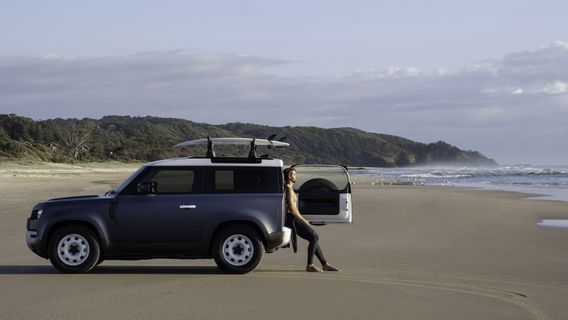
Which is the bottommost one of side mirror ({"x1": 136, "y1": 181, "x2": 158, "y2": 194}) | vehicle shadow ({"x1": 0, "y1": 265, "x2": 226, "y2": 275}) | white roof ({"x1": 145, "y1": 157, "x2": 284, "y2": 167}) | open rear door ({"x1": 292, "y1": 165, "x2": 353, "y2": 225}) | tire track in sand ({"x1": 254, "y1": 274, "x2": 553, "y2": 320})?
tire track in sand ({"x1": 254, "y1": 274, "x2": 553, "y2": 320})

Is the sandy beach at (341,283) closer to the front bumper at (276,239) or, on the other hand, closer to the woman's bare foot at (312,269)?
the woman's bare foot at (312,269)

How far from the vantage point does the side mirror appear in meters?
11.5

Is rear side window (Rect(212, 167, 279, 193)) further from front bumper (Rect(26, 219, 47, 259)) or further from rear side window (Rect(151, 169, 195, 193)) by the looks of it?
front bumper (Rect(26, 219, 47, 259))

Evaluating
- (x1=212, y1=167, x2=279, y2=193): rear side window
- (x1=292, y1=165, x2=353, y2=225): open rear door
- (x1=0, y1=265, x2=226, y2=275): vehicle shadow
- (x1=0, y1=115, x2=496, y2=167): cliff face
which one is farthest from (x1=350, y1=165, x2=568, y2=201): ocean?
(x1=0, y1=265, x2=226, y2=275): vehicle shadow

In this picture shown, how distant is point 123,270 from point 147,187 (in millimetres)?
1293

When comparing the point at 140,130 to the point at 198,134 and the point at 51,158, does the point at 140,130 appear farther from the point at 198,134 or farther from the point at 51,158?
the point at 51,158

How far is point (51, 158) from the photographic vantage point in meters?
83.4

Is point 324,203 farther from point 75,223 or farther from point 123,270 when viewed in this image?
point 75,223

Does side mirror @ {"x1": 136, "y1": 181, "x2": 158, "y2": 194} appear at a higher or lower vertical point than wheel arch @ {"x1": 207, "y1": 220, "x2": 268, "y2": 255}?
higher

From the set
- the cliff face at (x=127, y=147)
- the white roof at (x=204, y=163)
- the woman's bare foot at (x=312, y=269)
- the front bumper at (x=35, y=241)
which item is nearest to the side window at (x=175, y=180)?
the white roof at (x=204, y=163)

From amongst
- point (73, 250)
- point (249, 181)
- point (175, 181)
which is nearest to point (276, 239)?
point (249, 181)

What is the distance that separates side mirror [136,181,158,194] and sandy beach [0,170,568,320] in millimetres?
1136

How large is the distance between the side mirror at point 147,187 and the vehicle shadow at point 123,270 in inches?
44.7

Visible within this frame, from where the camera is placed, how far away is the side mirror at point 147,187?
11.5 meters
